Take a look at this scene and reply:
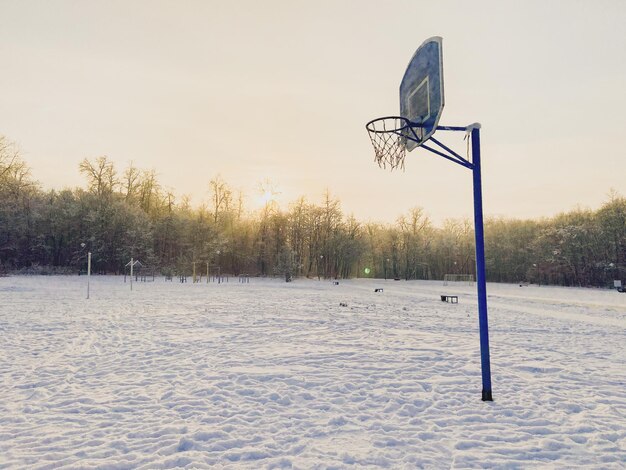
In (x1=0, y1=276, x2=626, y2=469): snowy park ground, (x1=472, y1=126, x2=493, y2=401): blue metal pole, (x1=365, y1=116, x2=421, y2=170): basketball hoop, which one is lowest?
(x1=0, y1=276, x2=626, y2=469): snowy park ground

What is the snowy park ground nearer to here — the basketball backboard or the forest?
the basketball backboard

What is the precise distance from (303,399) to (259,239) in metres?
56.4

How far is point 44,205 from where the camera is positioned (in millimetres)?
49250

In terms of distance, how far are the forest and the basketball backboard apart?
134 ft

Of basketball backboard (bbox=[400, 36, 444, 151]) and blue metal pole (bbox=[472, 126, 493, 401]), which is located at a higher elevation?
basketball backboard (bbox=[400, 36, 444, 151])

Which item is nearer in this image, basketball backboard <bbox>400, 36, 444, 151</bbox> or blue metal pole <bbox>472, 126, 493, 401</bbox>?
blue metal pole <bbox>472, 126, 493, 401</bbox>

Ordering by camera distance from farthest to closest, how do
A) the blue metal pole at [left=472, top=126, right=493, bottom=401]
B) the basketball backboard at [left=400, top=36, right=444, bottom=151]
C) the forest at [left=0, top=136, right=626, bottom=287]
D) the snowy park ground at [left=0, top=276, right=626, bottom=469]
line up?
the forest at [left=0, top=136, right=626, bottom=287] → the basketball backboard at [left=400, top=36, right=444, bottom=151] → the blue metal pole at [left=472, top=126, right=493, bottom=401] → the snowy park ground at [left=0, top=276, right=626, bottom=469]

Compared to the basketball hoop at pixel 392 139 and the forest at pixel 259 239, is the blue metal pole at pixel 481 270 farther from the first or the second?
the forest at pixel 259 239

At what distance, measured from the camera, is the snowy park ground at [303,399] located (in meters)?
4.09

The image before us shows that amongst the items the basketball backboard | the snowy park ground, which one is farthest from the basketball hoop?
the snowy park ground

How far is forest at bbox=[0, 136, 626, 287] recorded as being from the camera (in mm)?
47562

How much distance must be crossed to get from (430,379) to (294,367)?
2606 millimetres

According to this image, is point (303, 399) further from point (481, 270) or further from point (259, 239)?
point (259, 239)

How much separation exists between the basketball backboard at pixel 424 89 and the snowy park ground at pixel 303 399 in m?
→ 4.38
